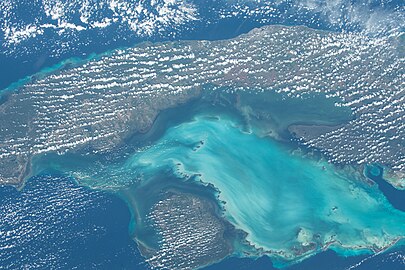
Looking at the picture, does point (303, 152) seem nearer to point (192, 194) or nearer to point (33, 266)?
point (192, 194)

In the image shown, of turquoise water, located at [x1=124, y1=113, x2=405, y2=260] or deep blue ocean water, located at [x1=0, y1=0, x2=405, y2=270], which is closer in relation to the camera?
deep blue ocean water, located at [x1=0, y1=0, x2=405, y2=270]

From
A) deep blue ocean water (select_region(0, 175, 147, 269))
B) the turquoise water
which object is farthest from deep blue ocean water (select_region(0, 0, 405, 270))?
the turquoise water

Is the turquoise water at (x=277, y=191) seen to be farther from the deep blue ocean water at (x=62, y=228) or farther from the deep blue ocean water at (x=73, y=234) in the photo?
the deep blue ocean water at (x=62, y=228)

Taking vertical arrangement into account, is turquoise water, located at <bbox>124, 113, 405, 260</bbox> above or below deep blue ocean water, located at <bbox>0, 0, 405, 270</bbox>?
above

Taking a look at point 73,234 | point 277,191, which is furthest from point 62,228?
point 277,191

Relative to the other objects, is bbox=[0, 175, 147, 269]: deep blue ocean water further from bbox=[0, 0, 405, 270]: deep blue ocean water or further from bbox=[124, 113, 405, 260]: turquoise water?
bbox=[124, 113, 405, 260]: turquoise water

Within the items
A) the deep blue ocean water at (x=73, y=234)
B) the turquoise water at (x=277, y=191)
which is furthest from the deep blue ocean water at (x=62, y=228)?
the turquoise water at (x=277, y=191)

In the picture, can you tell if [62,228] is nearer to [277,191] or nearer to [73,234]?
[73,234]

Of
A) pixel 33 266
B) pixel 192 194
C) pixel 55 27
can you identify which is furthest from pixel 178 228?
pixel 55 27
